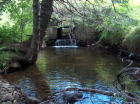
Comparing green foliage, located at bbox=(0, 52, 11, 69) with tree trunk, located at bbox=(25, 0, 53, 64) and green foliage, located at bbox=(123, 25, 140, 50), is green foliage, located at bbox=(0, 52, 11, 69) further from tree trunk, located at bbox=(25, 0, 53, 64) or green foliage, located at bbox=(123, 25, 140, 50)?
green foliage, located at bbox=(123, 25, 140, 50)

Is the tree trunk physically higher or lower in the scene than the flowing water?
higher

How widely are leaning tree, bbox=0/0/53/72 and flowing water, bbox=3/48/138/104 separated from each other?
0.41m

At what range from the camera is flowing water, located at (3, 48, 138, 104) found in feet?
27.3

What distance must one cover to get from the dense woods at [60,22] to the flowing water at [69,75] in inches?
22.0

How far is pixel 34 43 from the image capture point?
11500mm

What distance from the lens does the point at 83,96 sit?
753 cm

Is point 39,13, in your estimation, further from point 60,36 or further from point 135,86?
point 60,36

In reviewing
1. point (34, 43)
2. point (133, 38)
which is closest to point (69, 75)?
point (34, 43)

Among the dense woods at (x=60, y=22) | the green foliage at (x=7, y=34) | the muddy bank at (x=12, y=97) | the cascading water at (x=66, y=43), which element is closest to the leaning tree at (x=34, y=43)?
the dense woods at (x=60, y=22)

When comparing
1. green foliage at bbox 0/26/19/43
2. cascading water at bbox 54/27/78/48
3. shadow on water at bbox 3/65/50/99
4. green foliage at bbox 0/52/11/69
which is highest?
green foliage at bbox 0/26/19/43

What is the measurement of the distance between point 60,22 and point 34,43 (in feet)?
9.82

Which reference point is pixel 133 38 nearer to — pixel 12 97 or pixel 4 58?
pixel 4 58

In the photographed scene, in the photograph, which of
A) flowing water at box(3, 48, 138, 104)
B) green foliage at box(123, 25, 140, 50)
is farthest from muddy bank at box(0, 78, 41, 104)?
green foliage at box(123, 25, 140, 50)

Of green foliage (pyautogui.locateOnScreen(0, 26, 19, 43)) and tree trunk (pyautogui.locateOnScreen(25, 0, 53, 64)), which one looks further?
green foliage (pyautogui.locateOnScreen(0, 26, 19, 43))
